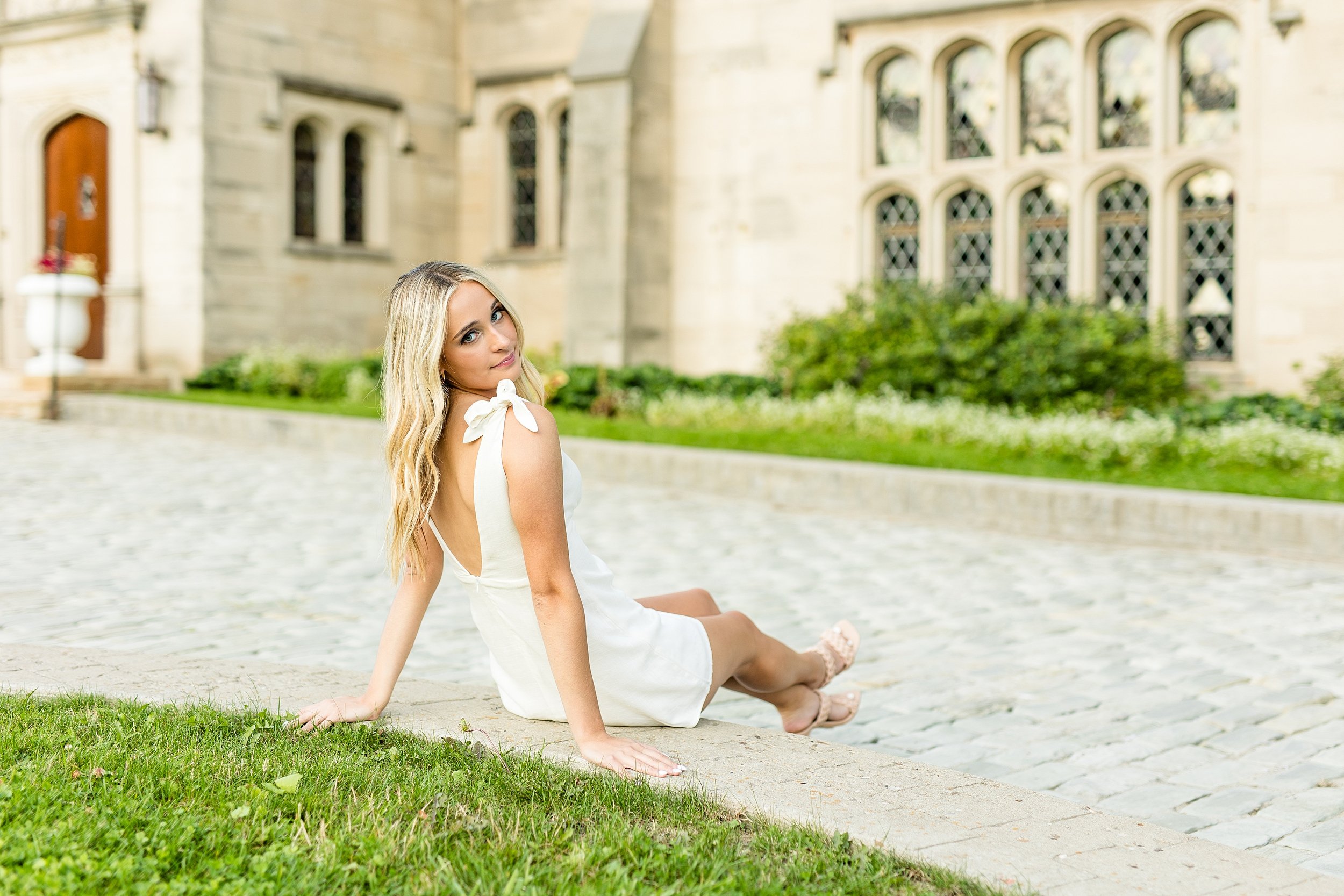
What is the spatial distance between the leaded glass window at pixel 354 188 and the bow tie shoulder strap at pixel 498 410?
16.7 meters

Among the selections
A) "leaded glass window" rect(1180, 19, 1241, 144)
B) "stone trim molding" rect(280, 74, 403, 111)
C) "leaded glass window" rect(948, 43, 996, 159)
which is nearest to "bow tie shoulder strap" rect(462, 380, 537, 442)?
"leaded glass window" rect(1180, 19, 1241, 144)

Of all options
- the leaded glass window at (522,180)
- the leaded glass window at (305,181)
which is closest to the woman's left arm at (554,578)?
the leaded glass window at (305,181)

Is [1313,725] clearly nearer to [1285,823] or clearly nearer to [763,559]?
[1285,823]

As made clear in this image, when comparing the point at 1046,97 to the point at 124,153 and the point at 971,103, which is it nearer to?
the point at 971,103

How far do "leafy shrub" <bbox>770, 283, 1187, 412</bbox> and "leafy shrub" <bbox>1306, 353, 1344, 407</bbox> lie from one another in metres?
1.32

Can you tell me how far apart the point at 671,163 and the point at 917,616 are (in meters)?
11.8

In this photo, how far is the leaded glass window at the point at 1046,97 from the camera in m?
15.1

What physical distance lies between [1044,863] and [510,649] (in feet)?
4.84

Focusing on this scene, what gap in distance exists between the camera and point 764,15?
1672 centimetres

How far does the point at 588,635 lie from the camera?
351cm

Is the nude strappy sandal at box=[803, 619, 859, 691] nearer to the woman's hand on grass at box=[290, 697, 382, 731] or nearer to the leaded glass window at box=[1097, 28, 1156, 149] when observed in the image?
the woman's hand on grass at box=[290, 697, 382, 731]

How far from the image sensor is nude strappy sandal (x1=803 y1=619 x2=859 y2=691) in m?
4.32

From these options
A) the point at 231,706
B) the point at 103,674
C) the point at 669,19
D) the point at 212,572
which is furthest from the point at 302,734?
the point at 669,19

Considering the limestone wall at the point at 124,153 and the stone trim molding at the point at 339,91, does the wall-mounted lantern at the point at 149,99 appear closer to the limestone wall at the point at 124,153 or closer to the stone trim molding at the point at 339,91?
the limestone wall at the point at 124,153
